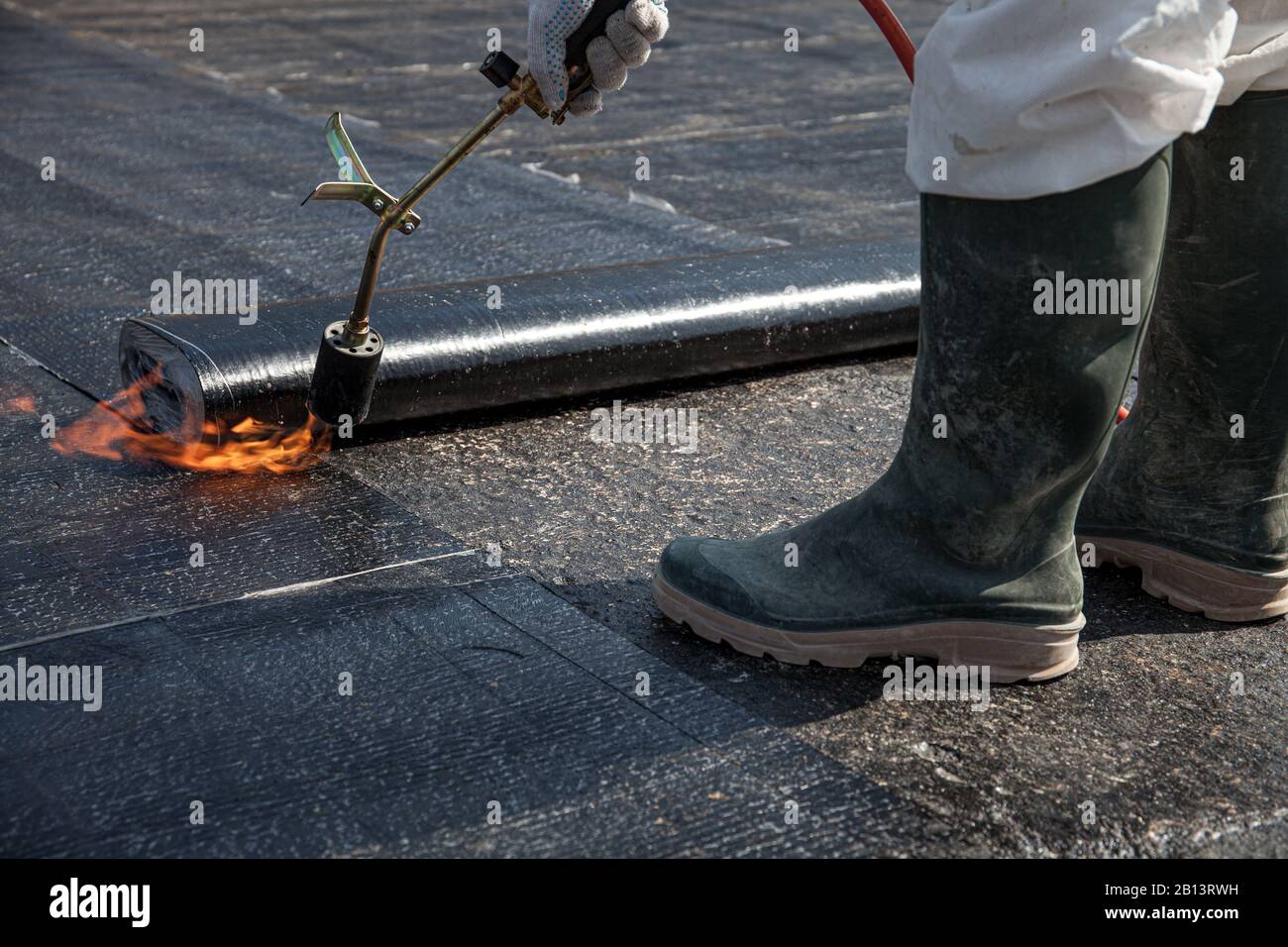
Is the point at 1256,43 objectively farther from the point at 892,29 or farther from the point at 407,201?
the point at 407,201

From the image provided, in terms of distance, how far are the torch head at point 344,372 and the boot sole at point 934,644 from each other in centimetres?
72

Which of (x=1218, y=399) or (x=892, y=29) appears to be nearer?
(x=1218, y=399)

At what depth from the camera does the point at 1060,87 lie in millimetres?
1634

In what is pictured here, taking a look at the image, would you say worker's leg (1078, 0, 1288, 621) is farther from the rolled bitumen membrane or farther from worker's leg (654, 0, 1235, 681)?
the rolled bitumen membrane

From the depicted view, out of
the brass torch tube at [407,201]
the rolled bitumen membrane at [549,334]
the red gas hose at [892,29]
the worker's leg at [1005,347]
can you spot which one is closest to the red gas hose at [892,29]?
the red gas hose at [892,29]

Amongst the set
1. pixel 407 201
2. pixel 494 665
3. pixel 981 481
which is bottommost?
pixel 494 665

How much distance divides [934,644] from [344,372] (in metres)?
1.05

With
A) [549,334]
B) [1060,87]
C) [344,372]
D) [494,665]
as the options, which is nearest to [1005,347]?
[1060,87]

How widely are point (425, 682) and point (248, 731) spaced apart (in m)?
0.24

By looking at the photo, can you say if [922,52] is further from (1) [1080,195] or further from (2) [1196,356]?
(2) [1196,356]

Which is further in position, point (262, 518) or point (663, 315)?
point (663, 315)

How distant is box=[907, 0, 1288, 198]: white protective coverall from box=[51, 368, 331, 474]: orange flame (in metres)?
1.38
